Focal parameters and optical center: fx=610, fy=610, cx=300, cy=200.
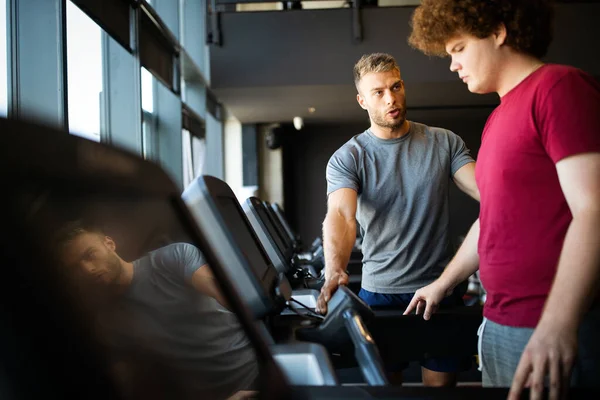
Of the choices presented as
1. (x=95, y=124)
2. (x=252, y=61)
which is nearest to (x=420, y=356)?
(x=95, y=124)

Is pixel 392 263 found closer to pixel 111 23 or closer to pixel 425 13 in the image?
pixel 425 13

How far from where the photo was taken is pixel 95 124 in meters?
3.94

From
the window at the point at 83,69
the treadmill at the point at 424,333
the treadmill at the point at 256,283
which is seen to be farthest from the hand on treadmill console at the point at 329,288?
the window at the point at 83,69

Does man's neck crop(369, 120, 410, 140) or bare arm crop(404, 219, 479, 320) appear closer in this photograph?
bare arm crop(404, 219, 479, 320)

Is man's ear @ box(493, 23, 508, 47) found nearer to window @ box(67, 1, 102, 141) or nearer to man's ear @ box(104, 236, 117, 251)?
man's ear @ box(104, 236, 117, 251)

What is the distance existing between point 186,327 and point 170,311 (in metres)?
0.05

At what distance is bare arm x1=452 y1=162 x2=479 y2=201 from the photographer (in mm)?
1689

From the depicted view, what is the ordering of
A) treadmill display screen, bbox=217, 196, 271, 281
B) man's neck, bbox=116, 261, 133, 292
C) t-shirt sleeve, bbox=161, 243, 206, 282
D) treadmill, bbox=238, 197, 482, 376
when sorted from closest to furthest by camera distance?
1. man's neck, bbox=116, 261, 133, 292
2. t-shirt sleeve, bbox=161, 243, 206, 282
3. treadmill display screen, bbox=217, 196, 271, 281
4. treadmill, bbox=238, 197, 482, 376

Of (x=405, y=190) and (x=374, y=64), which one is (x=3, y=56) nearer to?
(x=374, y=64)

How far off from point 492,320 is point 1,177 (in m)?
1.02

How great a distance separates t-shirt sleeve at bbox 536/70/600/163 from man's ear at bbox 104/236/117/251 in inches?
28.0

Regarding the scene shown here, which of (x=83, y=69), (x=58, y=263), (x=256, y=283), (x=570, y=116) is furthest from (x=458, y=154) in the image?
(x=83, y=69)

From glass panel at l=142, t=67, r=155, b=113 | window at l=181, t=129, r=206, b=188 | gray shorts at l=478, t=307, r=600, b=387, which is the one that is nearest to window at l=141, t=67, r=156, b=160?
glass panel at l=142, t=67, r=155, b=113

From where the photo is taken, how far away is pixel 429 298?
1.51m
